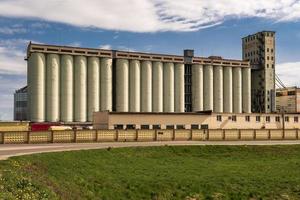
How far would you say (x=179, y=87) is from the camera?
4766 inches

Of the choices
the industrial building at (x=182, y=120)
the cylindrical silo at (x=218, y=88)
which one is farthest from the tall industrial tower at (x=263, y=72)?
the industrial building at (x=182, y=120)

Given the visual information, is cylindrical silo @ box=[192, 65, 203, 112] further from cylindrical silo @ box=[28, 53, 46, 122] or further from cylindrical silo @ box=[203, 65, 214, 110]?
cylindrical silo @ box=[28, 53, 46, 122]

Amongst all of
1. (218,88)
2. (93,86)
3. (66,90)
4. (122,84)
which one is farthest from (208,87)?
(66,90)

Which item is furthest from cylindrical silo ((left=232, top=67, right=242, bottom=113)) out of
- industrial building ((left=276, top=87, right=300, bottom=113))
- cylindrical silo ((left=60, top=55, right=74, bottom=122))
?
cylindrical silo ((left=60, top=55, right=74, bottom=122))

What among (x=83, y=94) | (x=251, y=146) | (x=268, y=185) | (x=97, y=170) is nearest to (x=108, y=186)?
(x=97, y=170)

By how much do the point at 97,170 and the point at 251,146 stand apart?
2430 cm

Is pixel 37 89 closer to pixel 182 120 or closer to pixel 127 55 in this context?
pixel 127 55

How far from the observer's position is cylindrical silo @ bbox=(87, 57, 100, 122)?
354 ft

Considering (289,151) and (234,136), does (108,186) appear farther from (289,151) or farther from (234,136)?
(234,136)

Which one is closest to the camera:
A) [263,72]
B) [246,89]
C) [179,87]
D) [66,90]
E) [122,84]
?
[66,90]

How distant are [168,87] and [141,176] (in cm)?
9119

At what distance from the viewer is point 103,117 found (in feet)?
244

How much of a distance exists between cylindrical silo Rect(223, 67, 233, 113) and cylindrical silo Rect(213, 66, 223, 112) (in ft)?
6.09

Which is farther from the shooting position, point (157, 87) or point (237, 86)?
point (237, 86)
